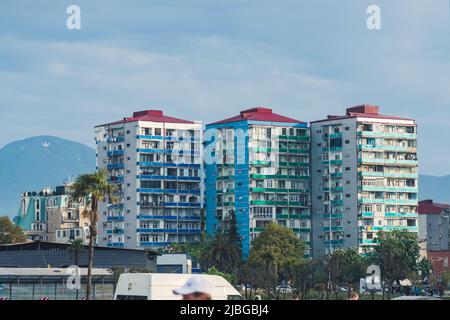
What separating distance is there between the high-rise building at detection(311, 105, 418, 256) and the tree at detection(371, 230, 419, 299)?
1171 centimetres

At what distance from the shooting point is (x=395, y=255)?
529 feet

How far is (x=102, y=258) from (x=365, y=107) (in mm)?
67084

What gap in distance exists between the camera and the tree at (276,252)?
515ft

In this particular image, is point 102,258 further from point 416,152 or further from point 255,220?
point 416,152

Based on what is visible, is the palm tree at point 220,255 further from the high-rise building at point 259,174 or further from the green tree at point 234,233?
the high-rise building at point 259,174

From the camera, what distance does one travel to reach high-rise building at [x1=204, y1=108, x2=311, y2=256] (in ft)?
615

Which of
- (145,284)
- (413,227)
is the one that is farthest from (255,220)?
(145,284)

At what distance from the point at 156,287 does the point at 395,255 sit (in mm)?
129913

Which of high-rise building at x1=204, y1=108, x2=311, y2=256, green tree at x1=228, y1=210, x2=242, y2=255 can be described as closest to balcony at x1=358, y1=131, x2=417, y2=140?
high-rise building at x1=204, y1=108, x2=311, y2=256

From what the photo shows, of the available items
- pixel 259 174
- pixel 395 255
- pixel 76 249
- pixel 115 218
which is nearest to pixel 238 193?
pixel 259 174

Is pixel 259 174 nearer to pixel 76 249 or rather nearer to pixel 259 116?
pixel 259 116

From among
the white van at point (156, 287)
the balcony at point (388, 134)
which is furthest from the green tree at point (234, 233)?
the white van at point (156, 287)

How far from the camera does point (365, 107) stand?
A: 194125 millimetres

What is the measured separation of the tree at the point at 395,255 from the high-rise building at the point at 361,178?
11706 mm
